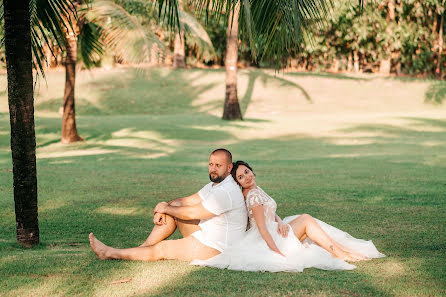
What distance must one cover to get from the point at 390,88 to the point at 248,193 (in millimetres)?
31814

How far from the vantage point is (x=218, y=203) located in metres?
6.12

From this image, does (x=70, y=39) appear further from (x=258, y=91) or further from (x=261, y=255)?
(x=258, y=91)

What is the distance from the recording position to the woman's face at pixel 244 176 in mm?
6324

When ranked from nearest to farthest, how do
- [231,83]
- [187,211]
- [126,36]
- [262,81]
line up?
[187,211]
[126,36]
[231,83]
[262,81]

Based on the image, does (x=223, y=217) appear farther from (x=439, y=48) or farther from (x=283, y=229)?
(x=439, y=48)

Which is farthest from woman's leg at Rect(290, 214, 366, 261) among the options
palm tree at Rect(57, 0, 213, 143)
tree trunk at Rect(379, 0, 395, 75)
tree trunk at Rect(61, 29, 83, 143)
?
tree trunk at Rect(379, 0, 395, 75)

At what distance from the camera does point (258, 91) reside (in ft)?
117

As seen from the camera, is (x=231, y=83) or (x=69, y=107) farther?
(x=231, y=83)

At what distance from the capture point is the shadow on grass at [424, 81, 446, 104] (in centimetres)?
3491

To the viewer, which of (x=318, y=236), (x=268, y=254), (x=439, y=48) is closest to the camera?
(x=268, y=254)

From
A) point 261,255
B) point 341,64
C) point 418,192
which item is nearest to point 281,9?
point 261,255

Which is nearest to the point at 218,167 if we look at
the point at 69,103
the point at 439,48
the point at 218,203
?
the point at 218,203

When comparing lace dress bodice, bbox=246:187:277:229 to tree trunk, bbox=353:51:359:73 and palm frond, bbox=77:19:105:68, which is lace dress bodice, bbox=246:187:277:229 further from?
tree trunk, bbox=353:51:359:73

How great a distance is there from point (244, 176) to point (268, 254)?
782mm
